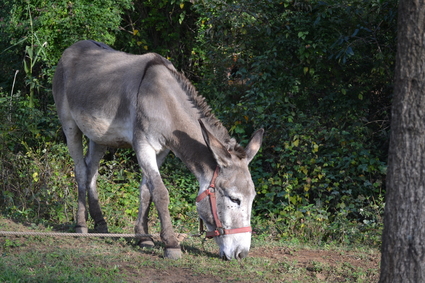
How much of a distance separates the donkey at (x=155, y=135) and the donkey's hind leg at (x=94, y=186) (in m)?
0.01

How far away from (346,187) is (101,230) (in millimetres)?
3345

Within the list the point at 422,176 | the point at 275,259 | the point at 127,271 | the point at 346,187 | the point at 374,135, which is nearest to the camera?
the point at 422,176

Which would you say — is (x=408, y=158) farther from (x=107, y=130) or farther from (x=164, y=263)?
(x=107, y=130)

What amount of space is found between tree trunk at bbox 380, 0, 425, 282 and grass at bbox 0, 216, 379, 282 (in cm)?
138

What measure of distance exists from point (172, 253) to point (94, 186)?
6.17ft

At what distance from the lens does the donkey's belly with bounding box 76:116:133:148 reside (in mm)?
5410

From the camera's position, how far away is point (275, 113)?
7.55 metres

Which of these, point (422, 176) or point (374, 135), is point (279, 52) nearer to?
point (374, 135)

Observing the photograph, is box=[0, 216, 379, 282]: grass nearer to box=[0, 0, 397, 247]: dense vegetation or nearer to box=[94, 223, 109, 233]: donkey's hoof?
box=[94, 223, 109, 233]: donkey's hoof

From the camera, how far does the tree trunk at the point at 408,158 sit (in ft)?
Result: 9.52

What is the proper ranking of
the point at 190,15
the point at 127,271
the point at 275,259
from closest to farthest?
the point at 127,271 → the point at 275,259 → the point at 190,15

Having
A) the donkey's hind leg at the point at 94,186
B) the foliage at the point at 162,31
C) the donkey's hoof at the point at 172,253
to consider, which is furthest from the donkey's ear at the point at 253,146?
the foliage at the point at 162,31

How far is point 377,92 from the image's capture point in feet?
25.8

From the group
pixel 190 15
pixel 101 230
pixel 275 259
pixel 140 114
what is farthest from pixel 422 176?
pixel 190 15
